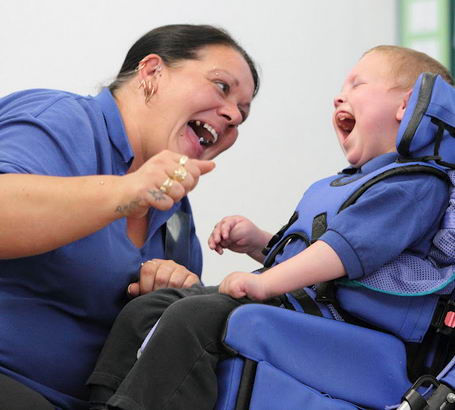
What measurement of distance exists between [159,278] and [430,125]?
1.83 ft

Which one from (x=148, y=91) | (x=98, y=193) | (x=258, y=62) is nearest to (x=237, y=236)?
(x=148, y=91)

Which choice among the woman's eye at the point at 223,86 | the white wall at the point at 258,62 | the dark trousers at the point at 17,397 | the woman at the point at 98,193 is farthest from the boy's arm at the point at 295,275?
the white wall at the point at 258,62

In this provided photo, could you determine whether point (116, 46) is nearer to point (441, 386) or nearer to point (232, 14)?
point (232, 14)


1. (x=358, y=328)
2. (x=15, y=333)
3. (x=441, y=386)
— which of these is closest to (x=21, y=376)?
(x=15, y=333)

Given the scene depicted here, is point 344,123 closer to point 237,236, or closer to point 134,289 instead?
point 237,236

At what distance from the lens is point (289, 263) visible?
1128mm

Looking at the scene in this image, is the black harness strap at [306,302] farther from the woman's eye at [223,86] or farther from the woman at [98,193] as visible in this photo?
the woman's eye at [223,86]

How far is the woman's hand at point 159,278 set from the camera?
1.37 meters

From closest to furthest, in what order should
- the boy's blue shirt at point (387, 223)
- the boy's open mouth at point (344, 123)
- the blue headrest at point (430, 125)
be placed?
the boy's blue shirt at point (387, 223) < the blue headrest at point (430, 125) < the boy's open mouth at point (344, 123)

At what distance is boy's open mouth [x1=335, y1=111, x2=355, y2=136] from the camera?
1487mm

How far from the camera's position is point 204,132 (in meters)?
1.59

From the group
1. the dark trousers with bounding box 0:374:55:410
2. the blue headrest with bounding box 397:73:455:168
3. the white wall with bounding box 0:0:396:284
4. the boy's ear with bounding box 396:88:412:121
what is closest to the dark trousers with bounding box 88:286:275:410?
the dark trousers with bounding box 0:374:55:410

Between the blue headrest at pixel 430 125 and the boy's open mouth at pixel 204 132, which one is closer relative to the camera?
the blue headrest at pixel 430 125

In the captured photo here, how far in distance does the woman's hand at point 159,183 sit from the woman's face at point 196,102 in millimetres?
508
